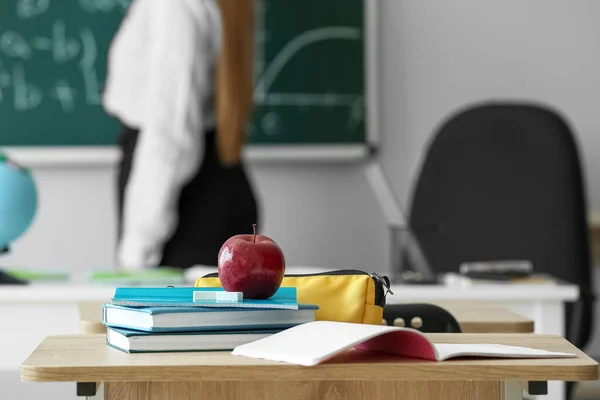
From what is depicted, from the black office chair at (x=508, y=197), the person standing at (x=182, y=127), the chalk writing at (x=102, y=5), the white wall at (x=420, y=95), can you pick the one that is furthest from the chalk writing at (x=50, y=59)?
the black office chair at (x=508, y=197)

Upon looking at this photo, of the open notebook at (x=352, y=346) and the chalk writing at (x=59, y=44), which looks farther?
the chalk writing at (x=59, y=44)

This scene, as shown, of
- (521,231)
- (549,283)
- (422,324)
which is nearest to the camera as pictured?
(422,324)

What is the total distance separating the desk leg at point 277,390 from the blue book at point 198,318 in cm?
16

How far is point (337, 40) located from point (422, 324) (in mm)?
2329

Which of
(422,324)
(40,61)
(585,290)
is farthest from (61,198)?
(422,324)

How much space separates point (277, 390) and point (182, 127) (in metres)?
1.57

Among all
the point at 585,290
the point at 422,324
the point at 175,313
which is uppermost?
the point at 175,313

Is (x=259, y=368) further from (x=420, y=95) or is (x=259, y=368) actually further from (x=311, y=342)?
(x=420, y=95)

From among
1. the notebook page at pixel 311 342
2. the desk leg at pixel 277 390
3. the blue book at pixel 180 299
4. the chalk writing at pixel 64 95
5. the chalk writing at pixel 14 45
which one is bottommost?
the desk leg at pixel 277 390

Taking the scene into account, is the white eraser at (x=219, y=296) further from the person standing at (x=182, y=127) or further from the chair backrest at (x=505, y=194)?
the chair backrest at (x=505, y=194)

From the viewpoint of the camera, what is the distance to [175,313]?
1.07 metres

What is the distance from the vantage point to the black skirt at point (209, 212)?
2.86m

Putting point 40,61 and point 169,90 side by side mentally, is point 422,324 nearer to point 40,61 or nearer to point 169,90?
point 169,90

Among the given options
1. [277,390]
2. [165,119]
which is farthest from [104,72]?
[277,390]
